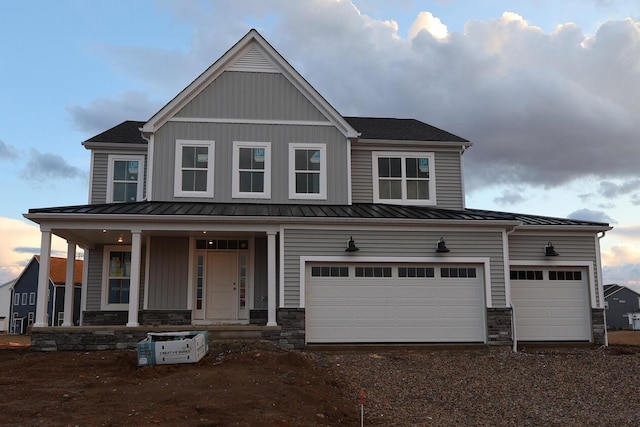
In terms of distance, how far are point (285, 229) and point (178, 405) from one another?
22.5ft

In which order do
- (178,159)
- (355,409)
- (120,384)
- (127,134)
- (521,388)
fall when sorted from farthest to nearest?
(127,134)
(178,159)
(521,388)
(120,384)
(355,409)

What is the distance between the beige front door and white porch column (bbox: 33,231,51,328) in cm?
410

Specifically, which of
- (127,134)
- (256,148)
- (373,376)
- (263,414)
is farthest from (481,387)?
(127,134)

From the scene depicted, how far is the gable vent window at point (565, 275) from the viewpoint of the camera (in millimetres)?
15891

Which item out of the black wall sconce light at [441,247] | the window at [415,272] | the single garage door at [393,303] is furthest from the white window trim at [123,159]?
the black wall sconce light at [441,247]

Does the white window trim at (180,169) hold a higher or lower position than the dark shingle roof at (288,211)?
higher

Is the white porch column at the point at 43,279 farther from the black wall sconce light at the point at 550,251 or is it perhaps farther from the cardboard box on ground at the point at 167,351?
the black wall sconce light at the point at 550,251

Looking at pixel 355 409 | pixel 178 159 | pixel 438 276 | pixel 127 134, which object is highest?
pixel 127 134

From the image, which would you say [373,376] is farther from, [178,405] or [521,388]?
[178,405]

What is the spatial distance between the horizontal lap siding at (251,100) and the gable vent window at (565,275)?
307 inches

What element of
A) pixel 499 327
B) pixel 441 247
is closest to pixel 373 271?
pixel 441 247

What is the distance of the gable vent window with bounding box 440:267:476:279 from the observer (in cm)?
1473

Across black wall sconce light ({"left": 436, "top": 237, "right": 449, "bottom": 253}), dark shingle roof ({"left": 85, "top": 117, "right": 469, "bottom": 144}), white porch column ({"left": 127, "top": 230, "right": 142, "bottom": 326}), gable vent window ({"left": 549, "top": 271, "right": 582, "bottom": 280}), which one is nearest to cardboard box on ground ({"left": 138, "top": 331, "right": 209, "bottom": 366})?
white porch column ({"left": 127, "top": 230, "right": 142, "bottom": 326})

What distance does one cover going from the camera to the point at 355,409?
8.51 m
